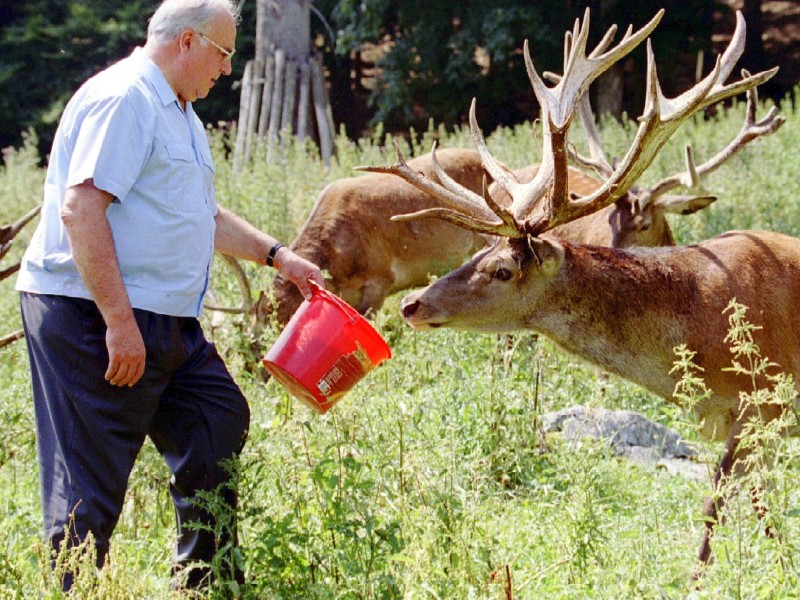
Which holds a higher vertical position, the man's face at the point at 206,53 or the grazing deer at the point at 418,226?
the man's face at the point at 206,53

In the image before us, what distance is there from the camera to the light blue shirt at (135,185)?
3.46 metres

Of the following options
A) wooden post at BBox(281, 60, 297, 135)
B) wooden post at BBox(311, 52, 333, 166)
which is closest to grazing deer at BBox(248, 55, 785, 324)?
wooden post at BBox(311, 52, 333, 166)

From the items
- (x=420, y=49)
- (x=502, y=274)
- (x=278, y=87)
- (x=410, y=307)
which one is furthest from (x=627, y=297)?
(x=420, y=49)

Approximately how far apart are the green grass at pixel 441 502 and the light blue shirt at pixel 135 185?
2.57ft

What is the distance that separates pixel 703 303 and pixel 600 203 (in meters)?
0.61

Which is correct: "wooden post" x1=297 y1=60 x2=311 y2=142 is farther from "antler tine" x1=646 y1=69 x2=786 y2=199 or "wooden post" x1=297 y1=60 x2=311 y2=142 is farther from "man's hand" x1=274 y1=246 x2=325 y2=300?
"man's hand" x1=274 y1=246 x2=325 y2=300

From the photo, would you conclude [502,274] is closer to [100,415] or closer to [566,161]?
[566,161]

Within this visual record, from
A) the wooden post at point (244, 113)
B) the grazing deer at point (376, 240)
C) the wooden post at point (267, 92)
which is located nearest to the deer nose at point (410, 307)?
the grazing deer at point (376, 240)

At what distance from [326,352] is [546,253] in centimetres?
124

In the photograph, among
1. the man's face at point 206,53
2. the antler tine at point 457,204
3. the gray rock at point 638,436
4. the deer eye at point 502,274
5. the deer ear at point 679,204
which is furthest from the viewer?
the deer ear at point 679,204

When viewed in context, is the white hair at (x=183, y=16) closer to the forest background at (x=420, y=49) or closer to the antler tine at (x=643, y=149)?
the antler tine at (x=643, y=149)

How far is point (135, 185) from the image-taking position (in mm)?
3578

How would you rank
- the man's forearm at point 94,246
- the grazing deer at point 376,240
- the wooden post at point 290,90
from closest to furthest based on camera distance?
the man's forearm at point 94,246 → the grazing deer at point 376,240 → the wooden post at point 290,90

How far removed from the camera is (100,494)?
11.9 feet
